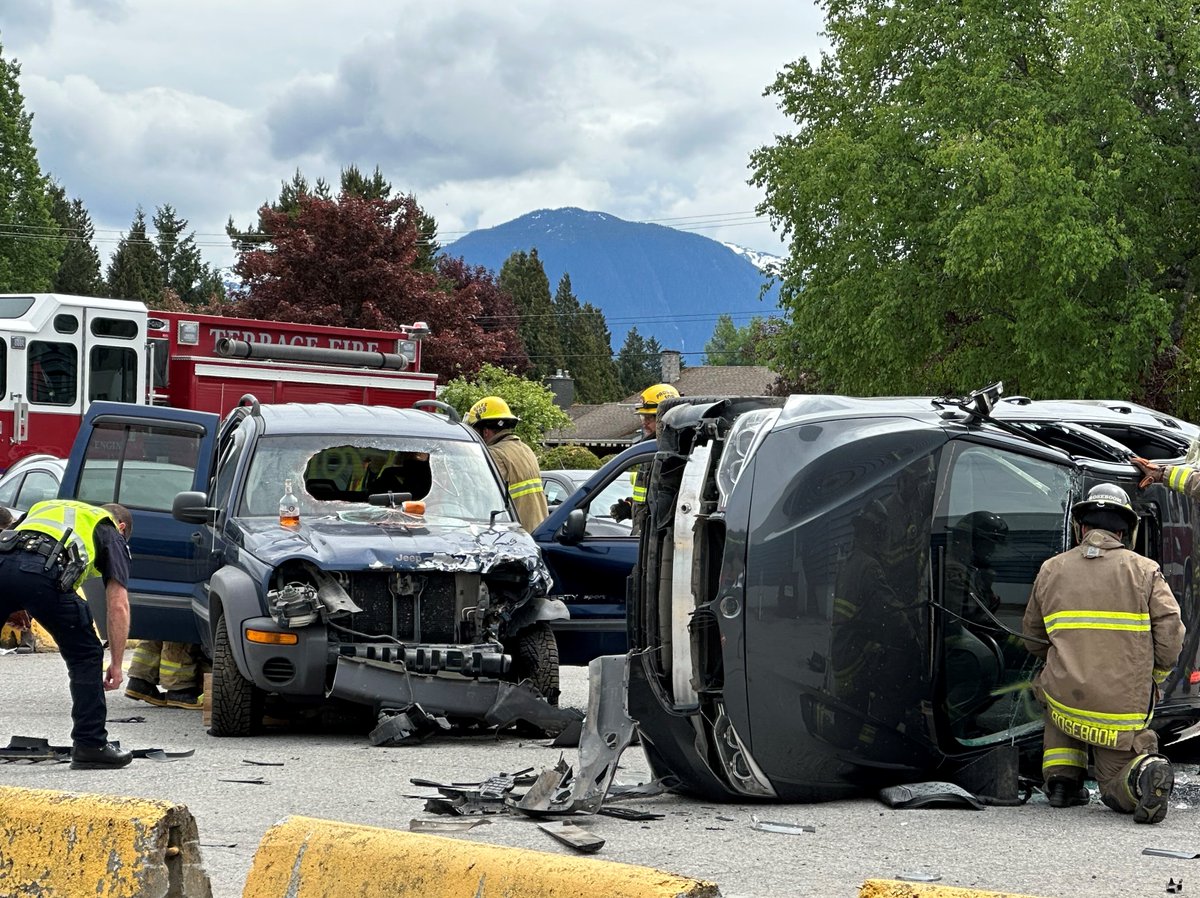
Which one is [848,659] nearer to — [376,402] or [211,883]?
[211,883]

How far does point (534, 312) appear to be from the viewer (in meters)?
102

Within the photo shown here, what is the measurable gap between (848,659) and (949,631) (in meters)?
0.52

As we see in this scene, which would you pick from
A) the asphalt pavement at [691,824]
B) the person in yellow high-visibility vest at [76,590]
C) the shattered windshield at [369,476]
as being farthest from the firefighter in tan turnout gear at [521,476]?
the person in yellow high-visibility vest at [76,590]

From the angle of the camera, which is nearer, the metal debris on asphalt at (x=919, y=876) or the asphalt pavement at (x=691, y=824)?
the metal debris on asphalt at (x=919, y=876)

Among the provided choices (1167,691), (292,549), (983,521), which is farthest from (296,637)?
(1167,691)

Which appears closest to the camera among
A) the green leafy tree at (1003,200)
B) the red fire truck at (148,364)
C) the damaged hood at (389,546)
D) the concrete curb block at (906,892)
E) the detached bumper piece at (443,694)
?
the concrete curb block at (906,892)

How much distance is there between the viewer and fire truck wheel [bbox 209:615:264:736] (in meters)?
9.66

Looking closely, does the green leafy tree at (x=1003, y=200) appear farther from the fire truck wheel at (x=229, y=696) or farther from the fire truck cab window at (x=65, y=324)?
the fire truck wheel at (x=229, y=696)

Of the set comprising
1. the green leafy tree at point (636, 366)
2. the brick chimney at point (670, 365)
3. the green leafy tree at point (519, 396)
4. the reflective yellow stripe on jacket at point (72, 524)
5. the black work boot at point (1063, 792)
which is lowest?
the black work boot at point (1063, 792)

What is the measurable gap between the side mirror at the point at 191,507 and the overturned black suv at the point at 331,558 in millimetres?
11

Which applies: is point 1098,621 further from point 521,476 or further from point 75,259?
point 75,259

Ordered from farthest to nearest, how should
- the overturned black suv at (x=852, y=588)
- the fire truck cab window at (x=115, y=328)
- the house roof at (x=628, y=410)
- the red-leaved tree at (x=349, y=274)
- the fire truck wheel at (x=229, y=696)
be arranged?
the house roof at (x=628, y=410), the red-leaved tree at (x=349, y=274), the fire truck cab window at (x=115, y=328), the fire truck wheel at (x=229, y=696), the overturned black suv at (x=852, y=588)

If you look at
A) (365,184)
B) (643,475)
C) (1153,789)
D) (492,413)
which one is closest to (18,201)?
(365,184)

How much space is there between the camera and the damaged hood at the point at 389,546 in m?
9.53
